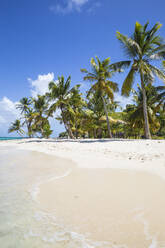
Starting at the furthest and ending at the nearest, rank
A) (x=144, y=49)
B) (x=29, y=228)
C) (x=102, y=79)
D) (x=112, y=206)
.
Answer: (x=102, y=79) < (x=144, y=49) < (x=112, y=206) < (x=29, y=228)

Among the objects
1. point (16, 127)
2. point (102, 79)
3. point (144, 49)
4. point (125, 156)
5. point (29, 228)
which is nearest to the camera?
point (29, 228)

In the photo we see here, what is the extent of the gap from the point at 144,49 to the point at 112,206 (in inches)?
537

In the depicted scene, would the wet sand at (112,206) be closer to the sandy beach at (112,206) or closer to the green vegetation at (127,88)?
the sandy beach at (112,206)

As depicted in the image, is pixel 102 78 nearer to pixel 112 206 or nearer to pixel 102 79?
pixel 102 79

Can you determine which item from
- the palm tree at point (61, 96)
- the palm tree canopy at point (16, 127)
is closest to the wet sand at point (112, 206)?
the palm tree at point (61, 96)

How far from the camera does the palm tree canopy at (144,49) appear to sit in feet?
39.4

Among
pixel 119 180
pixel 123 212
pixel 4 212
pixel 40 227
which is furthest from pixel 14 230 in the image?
pixel 119 180

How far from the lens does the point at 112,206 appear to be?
2.31 m

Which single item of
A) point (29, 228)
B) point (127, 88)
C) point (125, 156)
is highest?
point (127, 88)

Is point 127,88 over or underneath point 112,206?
over

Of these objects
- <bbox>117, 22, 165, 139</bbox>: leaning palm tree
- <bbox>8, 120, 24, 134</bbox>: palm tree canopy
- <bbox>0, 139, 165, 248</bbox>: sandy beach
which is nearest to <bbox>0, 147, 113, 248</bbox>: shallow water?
<bbox>0, 139, 165, 248</bbox>: sandy beach

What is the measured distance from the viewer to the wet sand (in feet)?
5.38

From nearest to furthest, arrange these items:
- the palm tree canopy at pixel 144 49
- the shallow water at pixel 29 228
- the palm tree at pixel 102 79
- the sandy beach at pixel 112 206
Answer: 1. the shallow water at pixel 29 228
2. the sandy beach at pixel 112 206
3. the palm tree canopy at pixel 144 49
4. the palm tree at pixel 102 79

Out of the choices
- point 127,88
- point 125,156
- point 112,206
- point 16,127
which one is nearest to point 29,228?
point 112,206
